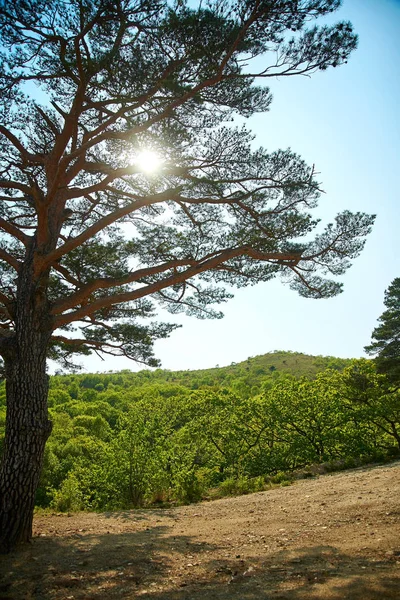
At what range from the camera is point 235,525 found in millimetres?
5648

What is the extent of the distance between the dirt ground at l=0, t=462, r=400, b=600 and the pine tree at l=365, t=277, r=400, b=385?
41.3 ft

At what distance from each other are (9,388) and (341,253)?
226 inches

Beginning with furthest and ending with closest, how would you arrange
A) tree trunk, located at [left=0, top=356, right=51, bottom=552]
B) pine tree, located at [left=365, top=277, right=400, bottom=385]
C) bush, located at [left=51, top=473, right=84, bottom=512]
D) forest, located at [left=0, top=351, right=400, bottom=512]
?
pine tree, located at [left=365, top=277, right=400, bottom=385] → forest, located at [left=0, top=351, right=400, bottom=512] → bush, located at [left=51, top=473, right=84, bottom=512] → tree trunk, located at [left=0, top=356, right=51, bottom=552]

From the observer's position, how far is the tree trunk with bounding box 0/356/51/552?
15.1ft

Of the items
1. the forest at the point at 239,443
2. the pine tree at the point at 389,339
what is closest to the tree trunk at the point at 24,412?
the forest at the point at 239,443

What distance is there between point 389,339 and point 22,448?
19478 mm

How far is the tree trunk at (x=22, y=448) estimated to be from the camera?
4.61 metres

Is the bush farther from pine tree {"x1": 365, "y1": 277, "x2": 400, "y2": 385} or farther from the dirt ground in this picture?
pine tree {"x1": 365, "y1": 277, "x2": 400, "y2": 385}

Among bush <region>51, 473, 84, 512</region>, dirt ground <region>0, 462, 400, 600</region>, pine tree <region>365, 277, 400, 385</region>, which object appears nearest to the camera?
dirt ground <region>0, 462, 400, 600</region>

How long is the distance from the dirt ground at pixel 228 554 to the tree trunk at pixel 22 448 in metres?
0.33

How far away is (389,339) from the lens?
66.7 feet

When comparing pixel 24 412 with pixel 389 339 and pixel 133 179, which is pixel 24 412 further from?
pixel 389 339

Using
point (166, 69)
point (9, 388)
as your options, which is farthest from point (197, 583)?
point (166, 69)

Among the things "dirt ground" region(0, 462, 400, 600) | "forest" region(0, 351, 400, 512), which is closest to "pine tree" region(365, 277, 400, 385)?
"forest" region(0, 351, 400, 512)
